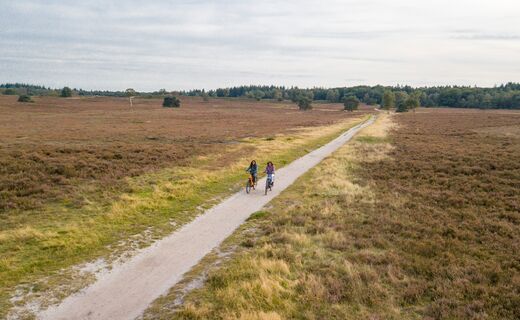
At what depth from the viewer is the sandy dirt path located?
9664 millimetres

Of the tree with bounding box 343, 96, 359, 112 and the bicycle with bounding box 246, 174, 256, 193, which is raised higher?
the tree with bounding box 343, 96, 359, 112

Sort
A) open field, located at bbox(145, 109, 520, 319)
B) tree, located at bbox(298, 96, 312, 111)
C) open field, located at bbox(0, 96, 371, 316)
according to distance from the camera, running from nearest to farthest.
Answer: open field, located at bbox(145, 109, 520, 319) < open field, located at bbox(0, 96, 371, 316) < tree, located at bbox(298, 96, 312, 111)

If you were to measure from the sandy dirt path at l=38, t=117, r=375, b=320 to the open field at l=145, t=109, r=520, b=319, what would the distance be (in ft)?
1.72

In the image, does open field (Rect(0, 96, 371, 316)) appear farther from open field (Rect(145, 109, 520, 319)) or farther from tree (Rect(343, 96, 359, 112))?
tree (Rect(343, 96, 359, 112))

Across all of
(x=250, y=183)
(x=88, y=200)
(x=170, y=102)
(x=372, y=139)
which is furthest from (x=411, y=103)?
(x=88, y=200)

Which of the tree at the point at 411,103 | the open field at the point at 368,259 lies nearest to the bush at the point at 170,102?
the tree at the point at 411,103

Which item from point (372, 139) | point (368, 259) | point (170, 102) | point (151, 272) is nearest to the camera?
point (151, 272)

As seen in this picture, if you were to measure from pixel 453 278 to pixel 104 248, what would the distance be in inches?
469

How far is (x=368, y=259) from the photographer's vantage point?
42.8 feet

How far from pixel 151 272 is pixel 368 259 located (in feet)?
24.0

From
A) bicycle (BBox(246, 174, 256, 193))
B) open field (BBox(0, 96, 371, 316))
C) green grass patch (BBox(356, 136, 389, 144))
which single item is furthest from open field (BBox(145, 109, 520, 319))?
green grass patch (BBox(356, 136, 389, 144))

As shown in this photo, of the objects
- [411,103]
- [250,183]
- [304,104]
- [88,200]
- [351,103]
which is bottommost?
[88,200]

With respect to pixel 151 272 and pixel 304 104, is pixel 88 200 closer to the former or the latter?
pixel 151 272

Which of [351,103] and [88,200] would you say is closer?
[88,200]
